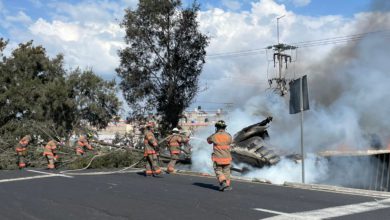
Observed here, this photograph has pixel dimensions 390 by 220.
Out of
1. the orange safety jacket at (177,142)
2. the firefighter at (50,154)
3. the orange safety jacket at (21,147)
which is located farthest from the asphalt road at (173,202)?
the orange safety jacket at (21,147)

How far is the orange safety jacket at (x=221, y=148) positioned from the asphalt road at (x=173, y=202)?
73 centimetres

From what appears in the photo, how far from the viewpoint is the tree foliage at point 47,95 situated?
34.2 m

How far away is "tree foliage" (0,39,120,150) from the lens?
34.2 m

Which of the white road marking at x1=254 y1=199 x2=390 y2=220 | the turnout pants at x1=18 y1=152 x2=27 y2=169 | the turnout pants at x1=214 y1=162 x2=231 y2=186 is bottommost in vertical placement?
the white road marking at x1=254 y1=199 x2=390 y2=220

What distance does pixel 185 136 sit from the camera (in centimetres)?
1683

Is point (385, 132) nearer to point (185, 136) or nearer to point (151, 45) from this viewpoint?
point (185, 136)

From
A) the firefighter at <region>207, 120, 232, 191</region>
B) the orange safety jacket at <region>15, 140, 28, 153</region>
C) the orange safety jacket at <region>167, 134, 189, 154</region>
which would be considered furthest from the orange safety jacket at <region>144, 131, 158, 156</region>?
the orange safety jacket at <region>15, 140, 28, 153</region>

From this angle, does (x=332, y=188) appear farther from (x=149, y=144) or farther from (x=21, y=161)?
(x=21, y=161)

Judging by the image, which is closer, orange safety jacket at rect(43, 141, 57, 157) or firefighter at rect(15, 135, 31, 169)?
orange safety jacket at rect(43, 141, 57, 157)

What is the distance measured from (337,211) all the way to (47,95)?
29.1 meters

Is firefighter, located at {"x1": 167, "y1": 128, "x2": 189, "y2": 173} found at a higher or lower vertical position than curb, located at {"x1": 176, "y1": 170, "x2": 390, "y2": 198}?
higher

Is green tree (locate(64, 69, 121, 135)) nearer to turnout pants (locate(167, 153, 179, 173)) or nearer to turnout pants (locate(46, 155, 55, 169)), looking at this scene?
turnout pants (locate(46, 155, 55, 169))

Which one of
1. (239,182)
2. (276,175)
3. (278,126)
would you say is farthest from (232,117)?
(239,182)

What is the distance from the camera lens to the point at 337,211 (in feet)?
27.9
